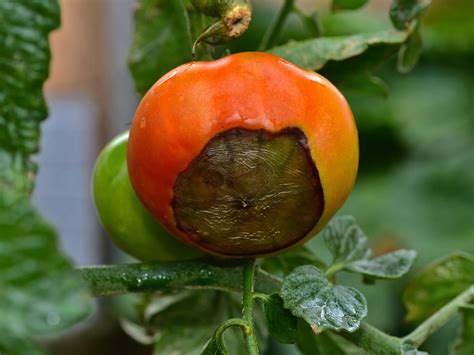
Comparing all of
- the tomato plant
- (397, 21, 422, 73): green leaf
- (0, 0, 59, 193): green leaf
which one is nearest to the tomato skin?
the tomato plant

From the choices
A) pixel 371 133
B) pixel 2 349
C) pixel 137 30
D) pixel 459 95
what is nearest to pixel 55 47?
pixel 371 133

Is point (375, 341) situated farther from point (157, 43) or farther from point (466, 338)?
point (157, 43)

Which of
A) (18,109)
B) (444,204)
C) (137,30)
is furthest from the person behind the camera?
(444,204)

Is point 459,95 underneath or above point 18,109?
underneath

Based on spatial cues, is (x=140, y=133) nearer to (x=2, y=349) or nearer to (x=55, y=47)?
(x=2, y=349)

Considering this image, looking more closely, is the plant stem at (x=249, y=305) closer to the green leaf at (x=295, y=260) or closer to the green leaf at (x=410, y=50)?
the green leaf at (x=295, y=260)

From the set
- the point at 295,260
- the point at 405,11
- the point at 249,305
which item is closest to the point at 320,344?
the point at 295,260

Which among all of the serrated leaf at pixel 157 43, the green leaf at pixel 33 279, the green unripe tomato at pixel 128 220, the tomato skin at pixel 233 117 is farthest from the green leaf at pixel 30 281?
the serrated leaf at pixel 157 43
